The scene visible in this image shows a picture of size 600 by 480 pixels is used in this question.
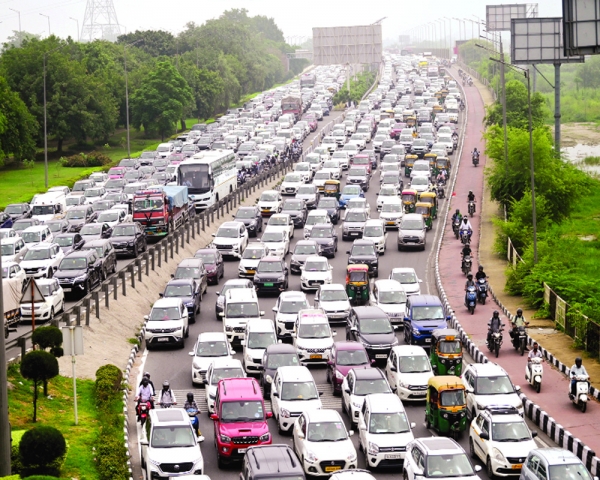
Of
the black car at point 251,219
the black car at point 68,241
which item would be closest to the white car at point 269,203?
the black car at point 251,219

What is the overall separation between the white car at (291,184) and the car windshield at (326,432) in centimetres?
4382

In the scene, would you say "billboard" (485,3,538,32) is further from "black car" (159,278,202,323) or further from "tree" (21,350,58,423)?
"tree" (21,350,58,423)

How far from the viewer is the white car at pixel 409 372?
105 ft

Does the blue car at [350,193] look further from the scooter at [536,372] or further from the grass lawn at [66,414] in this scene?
the scooter at [536,372]

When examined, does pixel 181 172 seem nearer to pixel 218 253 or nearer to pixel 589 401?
pixel 218 253

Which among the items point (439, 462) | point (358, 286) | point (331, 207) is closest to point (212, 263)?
point (358, 286)

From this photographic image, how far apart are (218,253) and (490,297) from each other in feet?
38.8

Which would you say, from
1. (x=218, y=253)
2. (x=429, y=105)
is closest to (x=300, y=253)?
(x=218, y=253)

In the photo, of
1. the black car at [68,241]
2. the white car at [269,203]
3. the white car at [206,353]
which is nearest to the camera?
the white car at [206,353]

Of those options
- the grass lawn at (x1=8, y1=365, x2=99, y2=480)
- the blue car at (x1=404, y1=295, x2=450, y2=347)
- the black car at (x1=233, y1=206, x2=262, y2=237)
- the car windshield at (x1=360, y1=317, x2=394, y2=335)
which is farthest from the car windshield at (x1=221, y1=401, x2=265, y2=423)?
the black car at (x1=233, y1=206, x2=262, y2=237)

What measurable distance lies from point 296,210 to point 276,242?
892 cm

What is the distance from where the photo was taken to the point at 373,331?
3678 cm

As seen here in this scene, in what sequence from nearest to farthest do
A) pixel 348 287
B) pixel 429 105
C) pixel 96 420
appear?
pixel 96 420
pixel 348 287
pixel 429 105

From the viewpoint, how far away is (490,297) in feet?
154
